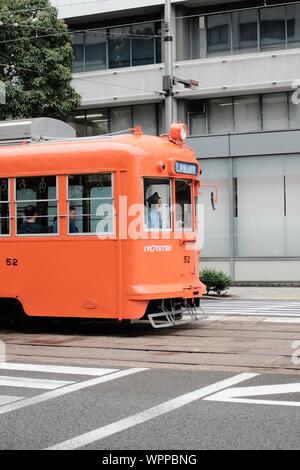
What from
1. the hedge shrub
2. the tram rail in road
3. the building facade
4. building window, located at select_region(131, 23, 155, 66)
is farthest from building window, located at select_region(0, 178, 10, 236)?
building window, located at select_region(131, 23, 155, 66)

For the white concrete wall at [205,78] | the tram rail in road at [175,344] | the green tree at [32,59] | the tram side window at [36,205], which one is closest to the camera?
the tram rail in road at [175,344]

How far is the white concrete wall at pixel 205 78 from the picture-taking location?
88.2 feet

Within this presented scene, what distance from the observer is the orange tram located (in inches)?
483

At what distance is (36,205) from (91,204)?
1.06 m

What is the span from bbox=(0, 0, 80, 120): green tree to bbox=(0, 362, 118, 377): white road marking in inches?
545

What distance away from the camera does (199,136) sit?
2661 centimetres

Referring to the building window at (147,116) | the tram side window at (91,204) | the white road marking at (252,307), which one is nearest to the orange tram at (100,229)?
the tram side window at (91,204)

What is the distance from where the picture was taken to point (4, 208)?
517 inches

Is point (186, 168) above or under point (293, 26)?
under

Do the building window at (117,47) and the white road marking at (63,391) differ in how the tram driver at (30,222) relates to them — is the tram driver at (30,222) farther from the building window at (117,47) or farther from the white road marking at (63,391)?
the building window at (117,47)

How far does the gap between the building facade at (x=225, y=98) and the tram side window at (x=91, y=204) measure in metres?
13.8

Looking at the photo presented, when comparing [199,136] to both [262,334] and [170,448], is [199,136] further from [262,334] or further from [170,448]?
[170,448]

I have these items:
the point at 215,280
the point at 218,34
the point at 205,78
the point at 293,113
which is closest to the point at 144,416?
the point at 215,280

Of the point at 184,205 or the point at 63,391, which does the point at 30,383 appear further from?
the point at 184,205
